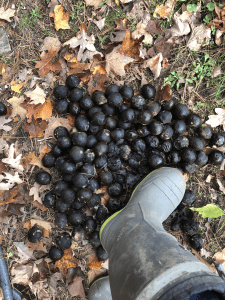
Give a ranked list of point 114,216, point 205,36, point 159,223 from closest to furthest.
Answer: point 159,223 → point 114,216 → point 205,36

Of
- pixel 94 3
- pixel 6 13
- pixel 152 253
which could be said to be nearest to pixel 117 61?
pixel 94 3

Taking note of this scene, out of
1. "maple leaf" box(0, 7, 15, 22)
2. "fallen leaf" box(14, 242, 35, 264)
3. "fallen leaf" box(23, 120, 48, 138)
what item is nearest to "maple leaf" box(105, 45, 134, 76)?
"fallen leaf" box(23, 120, 48, 138)

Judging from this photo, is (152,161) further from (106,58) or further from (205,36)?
(205,36)

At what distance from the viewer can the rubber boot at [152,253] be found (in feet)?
5.61

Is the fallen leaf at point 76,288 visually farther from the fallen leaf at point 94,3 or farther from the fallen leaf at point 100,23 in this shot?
the fallen leaf at point 94,3

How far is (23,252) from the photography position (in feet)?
11.1

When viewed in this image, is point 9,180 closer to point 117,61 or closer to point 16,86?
point 16,86

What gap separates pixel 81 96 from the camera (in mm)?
3471

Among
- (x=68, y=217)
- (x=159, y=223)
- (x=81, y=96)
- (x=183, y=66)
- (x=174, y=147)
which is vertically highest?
(x=183, y=66)

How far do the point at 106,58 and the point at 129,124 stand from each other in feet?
3.81

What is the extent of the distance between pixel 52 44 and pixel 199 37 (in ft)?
8.23

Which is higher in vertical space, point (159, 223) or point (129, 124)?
point (129, 124)

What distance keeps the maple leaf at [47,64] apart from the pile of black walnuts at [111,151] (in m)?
0.32

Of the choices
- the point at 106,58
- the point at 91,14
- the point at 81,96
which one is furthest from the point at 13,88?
the point at 91,14
